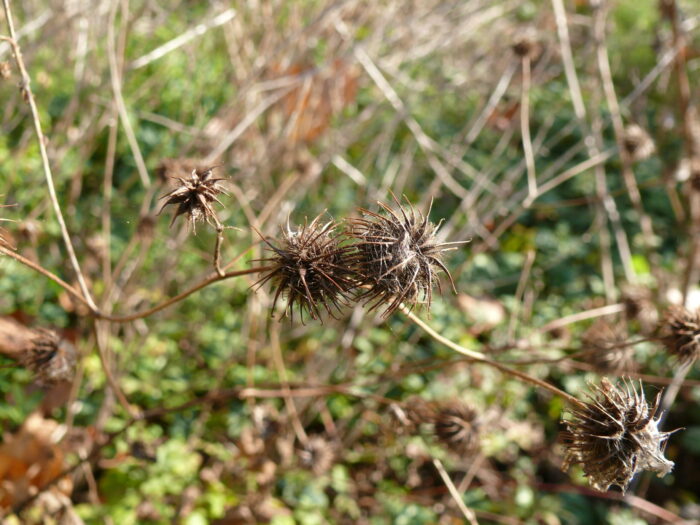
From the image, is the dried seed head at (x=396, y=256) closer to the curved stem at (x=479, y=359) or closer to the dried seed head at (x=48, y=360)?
the curved stem at (x=479, y=359)

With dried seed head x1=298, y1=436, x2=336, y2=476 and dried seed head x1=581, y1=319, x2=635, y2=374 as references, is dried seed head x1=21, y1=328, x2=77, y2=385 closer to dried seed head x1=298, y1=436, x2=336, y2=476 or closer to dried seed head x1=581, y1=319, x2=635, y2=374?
dried seed head x1=298, y1=436, x2=336, y2=476

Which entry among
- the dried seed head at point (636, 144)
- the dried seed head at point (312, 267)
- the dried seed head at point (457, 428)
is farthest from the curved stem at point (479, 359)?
the dried seed head at point (636, 144)

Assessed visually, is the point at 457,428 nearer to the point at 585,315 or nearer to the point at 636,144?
the point at 585,315

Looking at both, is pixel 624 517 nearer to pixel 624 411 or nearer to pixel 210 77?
pixel 624 411

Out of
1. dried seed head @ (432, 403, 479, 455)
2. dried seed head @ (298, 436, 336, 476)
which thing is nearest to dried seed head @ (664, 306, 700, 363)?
dried seed head @ (432, 403, 479, 455)

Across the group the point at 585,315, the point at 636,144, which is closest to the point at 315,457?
the point at 585,315

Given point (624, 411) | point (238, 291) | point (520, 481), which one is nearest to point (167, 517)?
point (238, 291)
